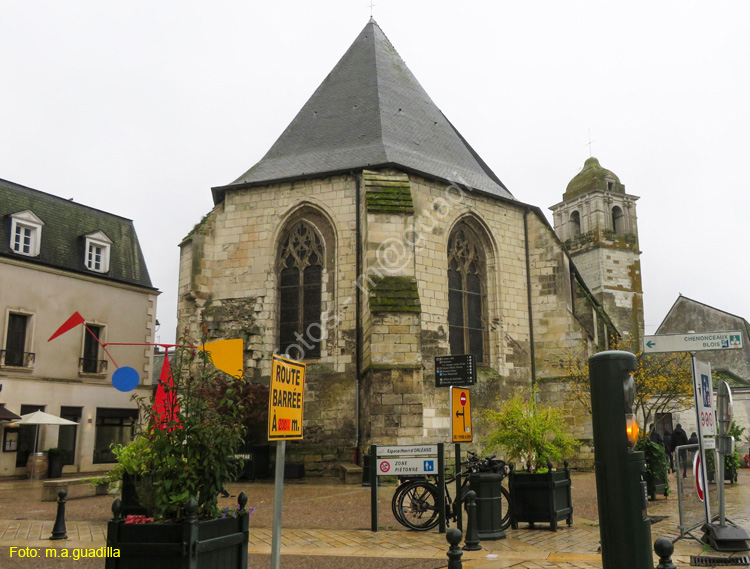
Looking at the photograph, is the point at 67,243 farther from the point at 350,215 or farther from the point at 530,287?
the point at 530,287

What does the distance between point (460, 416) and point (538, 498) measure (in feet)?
4.38

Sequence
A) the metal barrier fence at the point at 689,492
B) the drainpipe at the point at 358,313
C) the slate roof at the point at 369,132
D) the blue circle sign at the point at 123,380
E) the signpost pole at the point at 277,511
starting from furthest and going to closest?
the slate roof at the point at 369,132, the drainpipe at the point at 358,313, the blue circle sign at the point at 123,380, the metal barrier fence at the point at 689,492, the signpost pole at the point at 277,511

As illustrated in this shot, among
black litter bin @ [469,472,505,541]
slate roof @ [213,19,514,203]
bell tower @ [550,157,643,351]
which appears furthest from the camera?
bell tower @ [550,157,643,351]

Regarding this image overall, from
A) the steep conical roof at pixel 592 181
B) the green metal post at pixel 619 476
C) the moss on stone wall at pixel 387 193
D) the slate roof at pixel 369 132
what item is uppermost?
the steep conical roof at pixel 592 181

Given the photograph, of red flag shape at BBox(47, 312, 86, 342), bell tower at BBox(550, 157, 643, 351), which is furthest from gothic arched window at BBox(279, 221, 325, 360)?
bell tower at BBox(550, 157, 643, 351)

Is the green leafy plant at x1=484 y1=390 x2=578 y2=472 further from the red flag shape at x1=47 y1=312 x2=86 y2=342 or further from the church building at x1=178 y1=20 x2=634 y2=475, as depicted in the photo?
the red flag shape at x1=47 y1=312 x2=86 y2=342

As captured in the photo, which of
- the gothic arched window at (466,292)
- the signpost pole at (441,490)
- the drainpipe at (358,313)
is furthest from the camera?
the gothic arched window at (466,292)

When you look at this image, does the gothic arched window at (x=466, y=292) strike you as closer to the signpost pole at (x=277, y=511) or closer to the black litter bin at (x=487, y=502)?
the black litter bin at (x=487, y=502)

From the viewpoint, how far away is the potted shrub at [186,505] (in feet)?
12.4

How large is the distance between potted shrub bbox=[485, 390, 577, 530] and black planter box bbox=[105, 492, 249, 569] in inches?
191

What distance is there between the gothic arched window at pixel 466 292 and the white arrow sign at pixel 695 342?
9.23 metres

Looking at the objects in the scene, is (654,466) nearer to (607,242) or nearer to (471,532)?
(471,532)

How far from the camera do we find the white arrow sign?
22.7 feet

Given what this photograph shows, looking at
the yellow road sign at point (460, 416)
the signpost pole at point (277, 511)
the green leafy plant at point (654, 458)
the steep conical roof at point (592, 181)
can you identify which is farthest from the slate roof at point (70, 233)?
the steep conical roof at point (592, 181)
